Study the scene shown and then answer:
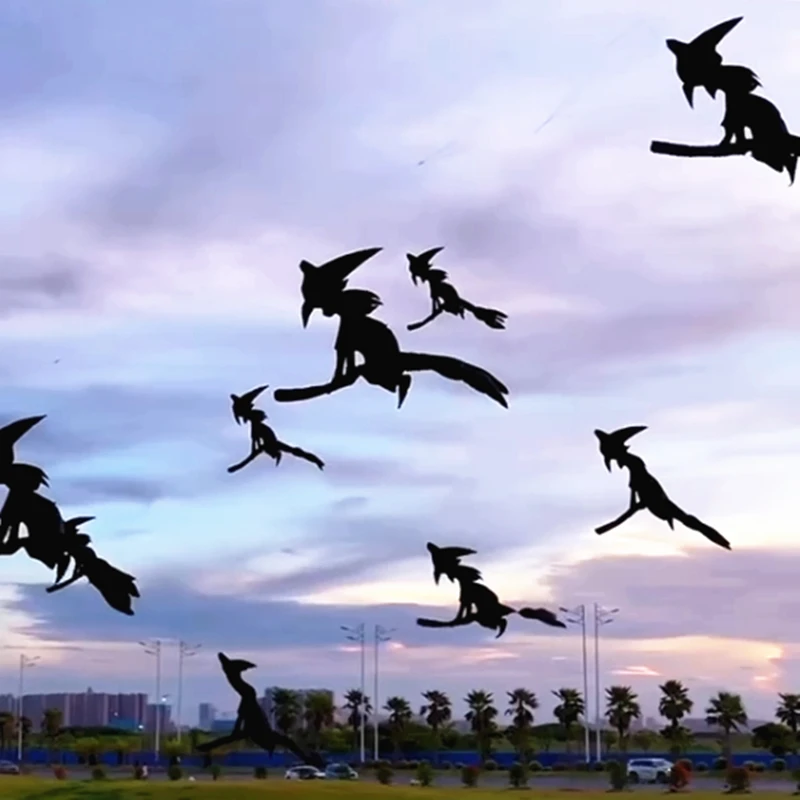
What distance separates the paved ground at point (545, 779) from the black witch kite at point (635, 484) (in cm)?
5907

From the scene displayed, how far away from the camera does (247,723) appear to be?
1883 mm

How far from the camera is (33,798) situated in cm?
4419

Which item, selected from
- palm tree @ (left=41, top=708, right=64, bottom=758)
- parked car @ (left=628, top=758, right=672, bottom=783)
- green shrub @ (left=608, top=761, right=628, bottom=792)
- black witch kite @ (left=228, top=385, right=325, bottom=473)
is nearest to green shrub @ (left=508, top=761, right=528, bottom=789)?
green shrub @ (left=608, top=761, right=628, bottom=792)

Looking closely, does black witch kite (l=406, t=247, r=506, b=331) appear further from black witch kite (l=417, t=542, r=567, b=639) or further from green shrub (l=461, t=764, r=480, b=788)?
green shrub (l=461, t=764, r=480, b=788)

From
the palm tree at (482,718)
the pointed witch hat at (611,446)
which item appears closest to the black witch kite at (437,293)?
the pointed witch hat at (611,446)

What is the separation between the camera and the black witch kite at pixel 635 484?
76.9 inches

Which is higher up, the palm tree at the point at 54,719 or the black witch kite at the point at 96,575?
the black witch kite at the point at 96,575

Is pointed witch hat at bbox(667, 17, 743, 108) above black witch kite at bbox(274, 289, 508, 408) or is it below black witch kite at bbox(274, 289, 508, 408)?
above

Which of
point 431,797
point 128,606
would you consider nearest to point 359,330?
point 128,606

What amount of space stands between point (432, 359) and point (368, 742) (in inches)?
3638

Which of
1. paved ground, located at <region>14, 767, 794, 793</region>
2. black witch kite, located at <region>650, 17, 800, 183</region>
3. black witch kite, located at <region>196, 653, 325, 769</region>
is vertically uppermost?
black witch kite, located at <region>650, 17, 800, 183</region>

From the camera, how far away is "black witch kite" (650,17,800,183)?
1.79 meters

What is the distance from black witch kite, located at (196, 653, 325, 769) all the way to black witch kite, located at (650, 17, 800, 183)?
3.03 feet

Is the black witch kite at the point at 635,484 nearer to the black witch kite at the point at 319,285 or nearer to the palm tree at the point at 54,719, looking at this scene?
the black witch kite at the point at 319,285
